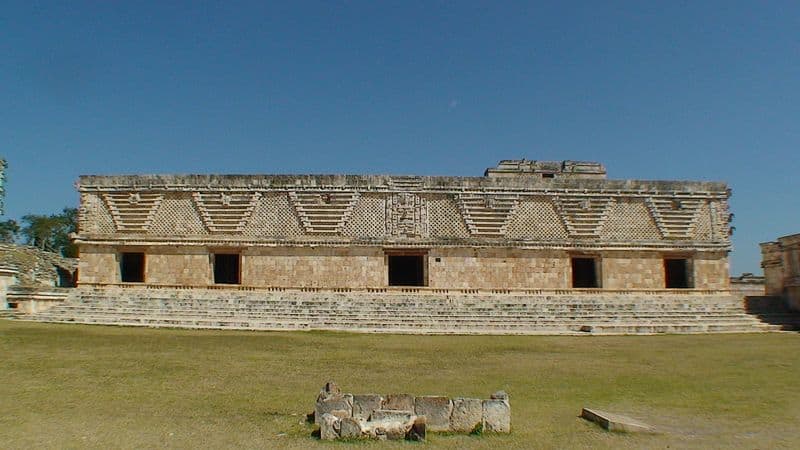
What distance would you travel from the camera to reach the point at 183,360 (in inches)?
296

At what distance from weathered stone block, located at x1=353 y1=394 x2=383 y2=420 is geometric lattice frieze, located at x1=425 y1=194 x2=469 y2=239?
35.2ft

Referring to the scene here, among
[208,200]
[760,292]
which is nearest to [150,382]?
[208,200]

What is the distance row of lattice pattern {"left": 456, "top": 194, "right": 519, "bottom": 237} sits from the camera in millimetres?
15180

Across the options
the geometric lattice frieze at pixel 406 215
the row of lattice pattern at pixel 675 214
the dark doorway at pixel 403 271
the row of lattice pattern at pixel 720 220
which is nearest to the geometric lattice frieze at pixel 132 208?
the geometric lattice frieze at pixel 406 215

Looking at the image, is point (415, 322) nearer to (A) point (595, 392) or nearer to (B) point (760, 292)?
(A) point (595, 392)

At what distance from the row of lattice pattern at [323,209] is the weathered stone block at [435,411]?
1073 cm

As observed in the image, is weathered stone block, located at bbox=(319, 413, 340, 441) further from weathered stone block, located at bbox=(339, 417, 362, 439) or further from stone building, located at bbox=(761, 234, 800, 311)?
stone building, located at bbox=(761, 234, 800, 311)

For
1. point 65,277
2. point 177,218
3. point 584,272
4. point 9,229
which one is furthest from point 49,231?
point 584,272

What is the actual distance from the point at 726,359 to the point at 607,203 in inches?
302

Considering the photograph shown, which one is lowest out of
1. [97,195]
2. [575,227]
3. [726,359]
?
[726,359]

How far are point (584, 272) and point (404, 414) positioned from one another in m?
13.3

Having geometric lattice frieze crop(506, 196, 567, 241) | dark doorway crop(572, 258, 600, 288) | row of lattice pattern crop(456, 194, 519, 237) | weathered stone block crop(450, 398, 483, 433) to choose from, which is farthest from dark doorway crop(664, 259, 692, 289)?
weathered stone block crop(450, 398, 483, 433)

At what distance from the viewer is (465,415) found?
14.8ft

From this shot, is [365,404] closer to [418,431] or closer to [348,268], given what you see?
[418,431]
